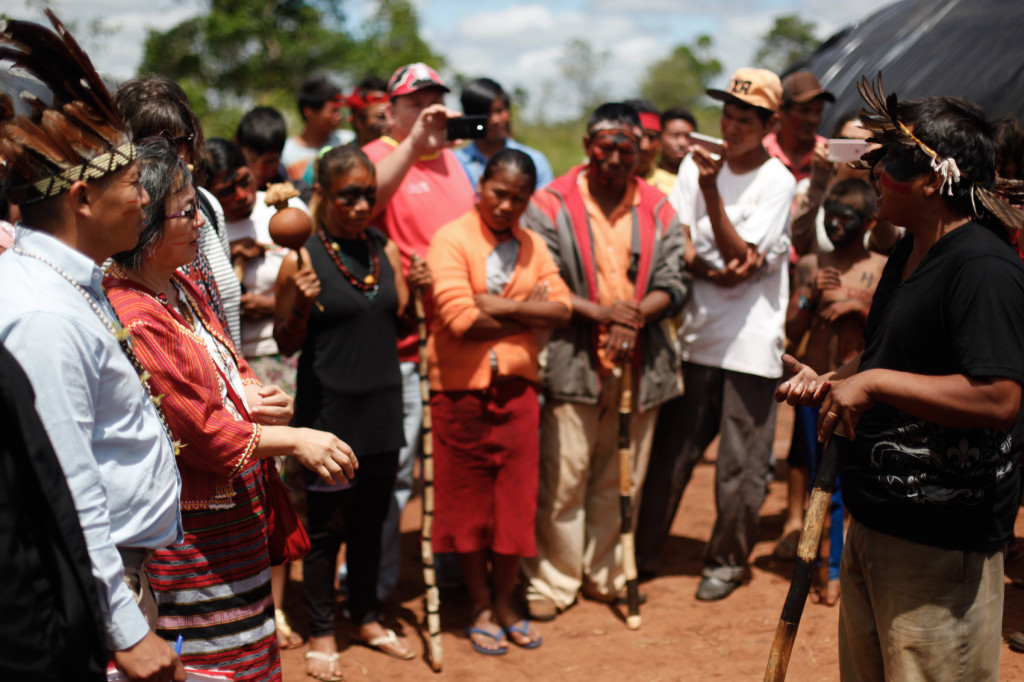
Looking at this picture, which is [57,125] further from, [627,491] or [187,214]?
[627,491]

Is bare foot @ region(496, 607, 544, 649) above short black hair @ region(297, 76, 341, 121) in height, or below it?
below

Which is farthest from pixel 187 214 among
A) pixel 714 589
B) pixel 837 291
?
pixel 714 589

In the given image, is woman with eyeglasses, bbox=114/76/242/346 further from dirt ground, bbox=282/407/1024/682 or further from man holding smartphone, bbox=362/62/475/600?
dirt ground, bbox=282/407/1024/682

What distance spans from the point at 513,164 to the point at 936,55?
13.4ft

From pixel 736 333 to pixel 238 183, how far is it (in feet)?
8.78

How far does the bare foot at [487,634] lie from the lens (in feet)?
14.6

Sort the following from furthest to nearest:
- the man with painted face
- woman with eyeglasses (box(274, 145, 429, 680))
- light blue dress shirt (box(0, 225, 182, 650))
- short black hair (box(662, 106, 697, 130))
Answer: short black hair (box(662, 106, 697, 130)), the man with painted face, woman with eyeglasses (box(274, 145, 429, 680)), light blue dress shirt (box(0, 225, 182, 650))

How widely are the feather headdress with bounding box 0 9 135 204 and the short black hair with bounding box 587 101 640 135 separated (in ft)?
9.77

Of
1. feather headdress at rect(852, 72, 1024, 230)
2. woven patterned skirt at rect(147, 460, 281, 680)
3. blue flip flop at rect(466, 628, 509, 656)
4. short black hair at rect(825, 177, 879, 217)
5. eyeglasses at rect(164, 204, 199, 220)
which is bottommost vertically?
blue flip flop at rect(466, 628, 509, 656)

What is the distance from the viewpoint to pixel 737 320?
4.87 m

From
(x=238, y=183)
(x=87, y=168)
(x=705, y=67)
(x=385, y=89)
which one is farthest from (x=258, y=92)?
(x=705, y=67)

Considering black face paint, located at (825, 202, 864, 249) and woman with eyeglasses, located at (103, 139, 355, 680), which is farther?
black face paint, located at (825, 202, 864, 249)

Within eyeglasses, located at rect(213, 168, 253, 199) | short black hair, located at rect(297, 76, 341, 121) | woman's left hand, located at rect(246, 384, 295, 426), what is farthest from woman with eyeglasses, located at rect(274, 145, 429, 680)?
short black hair, located at rect(297, 76, 341, 121)

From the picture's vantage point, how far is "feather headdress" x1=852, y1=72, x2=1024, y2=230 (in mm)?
2459
